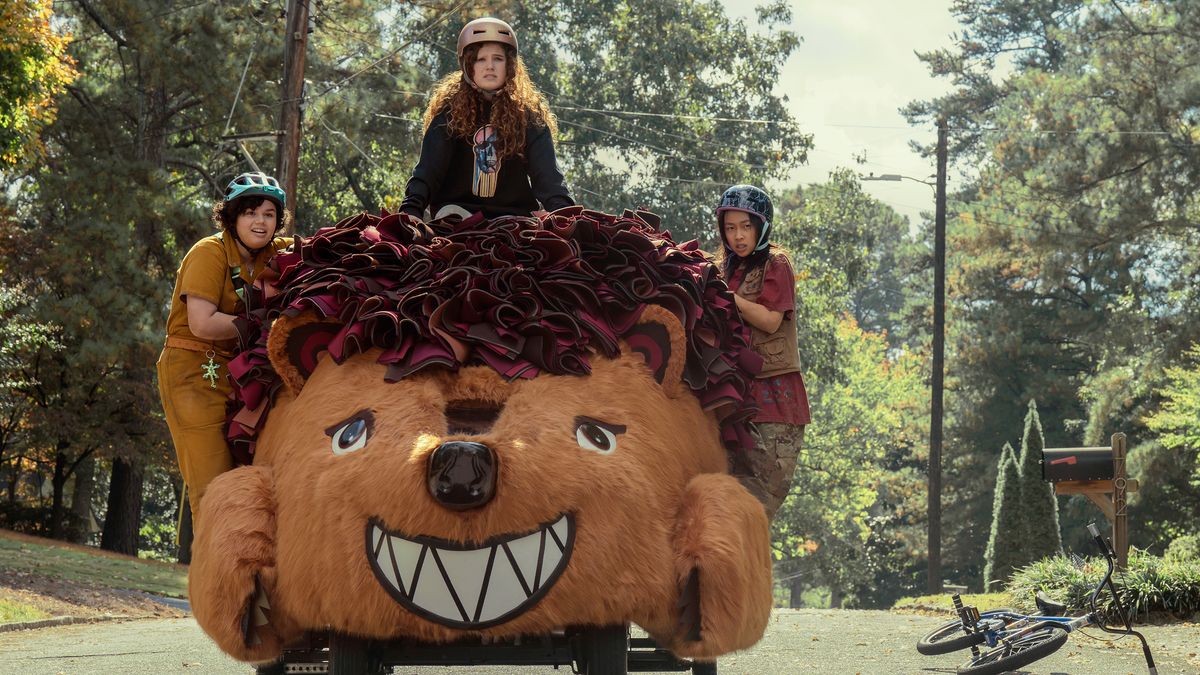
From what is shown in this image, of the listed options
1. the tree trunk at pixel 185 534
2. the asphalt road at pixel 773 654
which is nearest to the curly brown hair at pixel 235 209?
the tree trunk at pixel 185 534

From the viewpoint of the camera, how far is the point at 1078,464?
15398 millimetres

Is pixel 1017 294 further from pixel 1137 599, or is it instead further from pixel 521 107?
pixel 521 107

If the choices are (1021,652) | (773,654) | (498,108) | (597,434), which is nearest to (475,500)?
(597,434)

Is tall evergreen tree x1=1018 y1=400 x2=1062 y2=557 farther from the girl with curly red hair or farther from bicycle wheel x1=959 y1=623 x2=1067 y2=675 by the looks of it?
the girl with curly red hair

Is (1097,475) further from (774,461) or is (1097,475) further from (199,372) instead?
(199,372)

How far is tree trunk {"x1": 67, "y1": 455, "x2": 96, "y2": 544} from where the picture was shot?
2917cm

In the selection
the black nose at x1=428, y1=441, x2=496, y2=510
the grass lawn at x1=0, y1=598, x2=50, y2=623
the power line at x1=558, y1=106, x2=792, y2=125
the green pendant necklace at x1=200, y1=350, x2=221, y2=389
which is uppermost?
the power line at x1=558, y1=106, x2=792, y2=125

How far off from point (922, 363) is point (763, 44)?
1434cm

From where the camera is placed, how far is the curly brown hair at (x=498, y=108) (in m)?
5.28

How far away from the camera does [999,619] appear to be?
11.0 m

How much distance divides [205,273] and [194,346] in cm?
28

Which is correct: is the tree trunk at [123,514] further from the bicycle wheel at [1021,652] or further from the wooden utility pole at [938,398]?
the bicycle wheel at [1021,652]

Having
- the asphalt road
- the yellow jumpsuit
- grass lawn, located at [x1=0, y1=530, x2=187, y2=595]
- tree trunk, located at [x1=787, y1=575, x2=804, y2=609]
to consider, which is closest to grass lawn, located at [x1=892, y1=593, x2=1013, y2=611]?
the asphalt road

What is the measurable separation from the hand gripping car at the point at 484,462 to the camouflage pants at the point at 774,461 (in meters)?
0.50
